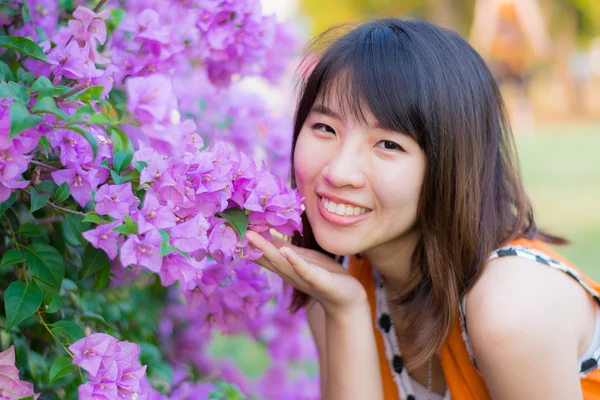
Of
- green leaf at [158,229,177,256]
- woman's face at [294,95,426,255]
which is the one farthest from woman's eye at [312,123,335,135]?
green leaf at [158,229,177,256]

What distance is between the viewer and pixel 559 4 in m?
22.2

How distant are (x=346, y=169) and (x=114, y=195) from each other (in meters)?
0.48

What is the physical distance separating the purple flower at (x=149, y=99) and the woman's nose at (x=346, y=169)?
490mm

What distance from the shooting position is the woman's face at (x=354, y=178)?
1.32 metres

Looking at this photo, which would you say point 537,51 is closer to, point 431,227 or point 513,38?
point 513,38

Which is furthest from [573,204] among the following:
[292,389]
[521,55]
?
[521,55]

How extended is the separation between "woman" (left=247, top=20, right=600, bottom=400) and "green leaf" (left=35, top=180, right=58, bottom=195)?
33 centimetres

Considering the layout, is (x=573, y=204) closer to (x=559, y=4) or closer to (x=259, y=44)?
(x=259, y=44)

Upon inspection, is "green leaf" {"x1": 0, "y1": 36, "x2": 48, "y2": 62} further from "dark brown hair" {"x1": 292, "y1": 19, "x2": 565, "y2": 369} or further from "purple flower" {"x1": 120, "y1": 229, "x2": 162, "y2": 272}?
"dark brown hair" {"x1": 292, "y1": 19, "x2": 565, "y2": 369}

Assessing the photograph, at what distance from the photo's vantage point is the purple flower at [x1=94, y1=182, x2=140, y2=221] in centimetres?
94

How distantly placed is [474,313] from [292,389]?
1.25 m

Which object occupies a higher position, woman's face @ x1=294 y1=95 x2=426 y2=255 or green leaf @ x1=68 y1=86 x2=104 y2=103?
green leaf @ x1=68 y1=86 x2=104 y2=103

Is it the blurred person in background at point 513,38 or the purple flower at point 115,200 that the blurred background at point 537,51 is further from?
the purple flower at point 115,200

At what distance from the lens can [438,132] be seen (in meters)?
1.37
